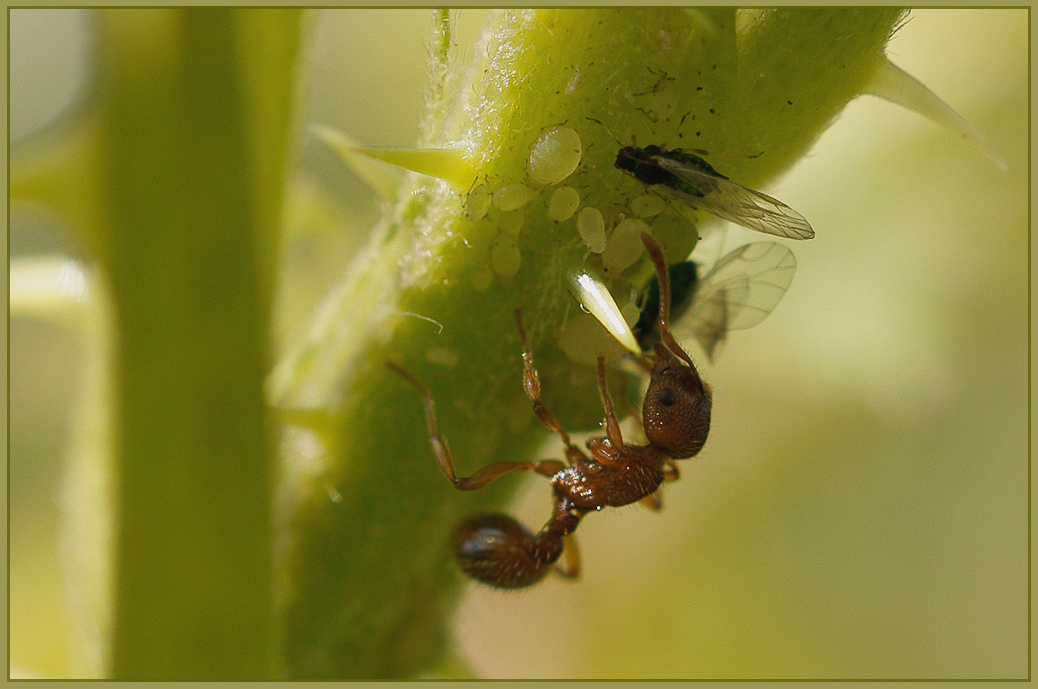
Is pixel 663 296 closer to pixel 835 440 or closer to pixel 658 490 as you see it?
pixel 658 490

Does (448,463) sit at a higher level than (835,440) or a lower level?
higher

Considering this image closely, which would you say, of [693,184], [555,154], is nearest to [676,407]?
[693,184]

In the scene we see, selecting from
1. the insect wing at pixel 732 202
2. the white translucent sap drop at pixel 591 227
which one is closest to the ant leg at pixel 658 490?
the insect wing at pixel 732 202

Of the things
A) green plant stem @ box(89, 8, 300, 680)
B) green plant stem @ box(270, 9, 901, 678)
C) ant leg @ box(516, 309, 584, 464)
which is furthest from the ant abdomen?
green plant stem @ box(89, 8, 300, 680)

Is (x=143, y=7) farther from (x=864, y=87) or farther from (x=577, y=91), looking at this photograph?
(x=864, y=87)

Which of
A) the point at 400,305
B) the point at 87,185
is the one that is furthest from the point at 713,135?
the point at 87,185

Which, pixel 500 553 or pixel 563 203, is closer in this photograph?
pixel 563 203
